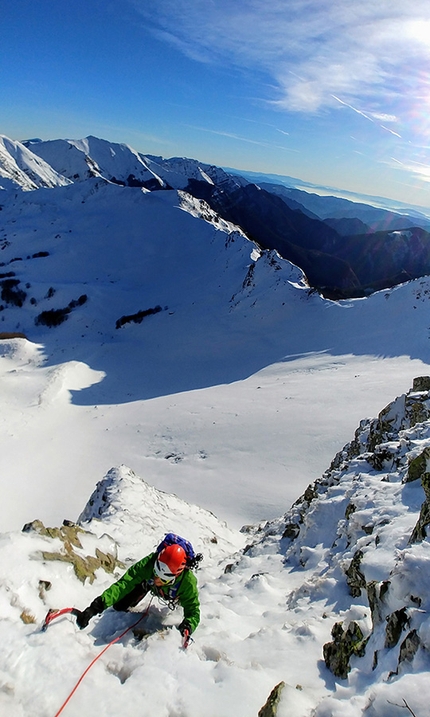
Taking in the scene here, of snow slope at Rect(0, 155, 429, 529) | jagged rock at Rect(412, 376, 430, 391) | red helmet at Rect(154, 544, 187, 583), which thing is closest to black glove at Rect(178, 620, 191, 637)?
red helmet at Rect(154, 544, 187, 583)

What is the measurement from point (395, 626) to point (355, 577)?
2240 millimetres

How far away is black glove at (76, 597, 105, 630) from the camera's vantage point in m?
5.20

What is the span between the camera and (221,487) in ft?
56.3

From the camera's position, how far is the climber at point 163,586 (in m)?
5.39

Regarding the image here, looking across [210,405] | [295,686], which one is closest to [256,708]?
[295,686]

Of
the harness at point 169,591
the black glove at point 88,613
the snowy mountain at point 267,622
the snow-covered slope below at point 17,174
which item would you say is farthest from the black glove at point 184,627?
the snow-covered slope below at point 17,174

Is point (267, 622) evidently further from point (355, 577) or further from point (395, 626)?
point (395, 626)

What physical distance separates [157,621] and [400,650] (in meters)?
3.59

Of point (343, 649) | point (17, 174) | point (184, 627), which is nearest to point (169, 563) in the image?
point (184, 627)

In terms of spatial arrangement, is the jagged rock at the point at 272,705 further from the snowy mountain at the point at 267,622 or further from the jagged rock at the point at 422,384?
the jagged rock at the point at 422,384

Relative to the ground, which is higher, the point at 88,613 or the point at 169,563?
the point at 169,563

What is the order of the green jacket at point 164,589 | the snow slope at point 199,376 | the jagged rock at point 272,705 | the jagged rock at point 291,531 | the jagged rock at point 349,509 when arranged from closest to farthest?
the jagged rock at point 272,705 < the green jacket at point 164,589 < the jagged rock at point 349,509 < the jagged rock at point 291,531 < the snow slope at point 199,376

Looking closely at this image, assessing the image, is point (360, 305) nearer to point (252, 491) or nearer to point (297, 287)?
point (297, 287)

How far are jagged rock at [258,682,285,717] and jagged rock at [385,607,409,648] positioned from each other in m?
1.13
